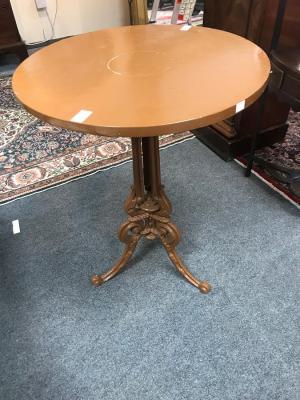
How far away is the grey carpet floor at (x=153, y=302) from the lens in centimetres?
101

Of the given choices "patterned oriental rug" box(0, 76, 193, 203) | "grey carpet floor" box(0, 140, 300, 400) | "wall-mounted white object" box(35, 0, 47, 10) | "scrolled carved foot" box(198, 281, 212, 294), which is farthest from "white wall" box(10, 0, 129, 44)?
"scrolled carved foot" box(198, 281, 212, 294)

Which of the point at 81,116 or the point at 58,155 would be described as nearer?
the point at 81,116

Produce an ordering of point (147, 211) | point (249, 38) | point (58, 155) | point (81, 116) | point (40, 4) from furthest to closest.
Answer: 1. point (40, 4)
2. point (58, 155)
3. point (249, 38)
4. point (147, 211)
5. point (81, 116)

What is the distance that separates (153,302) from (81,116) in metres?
0.77

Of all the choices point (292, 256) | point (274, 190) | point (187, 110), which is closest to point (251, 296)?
point (292, 256)

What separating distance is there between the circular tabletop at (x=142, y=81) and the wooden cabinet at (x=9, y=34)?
1969 millimetres

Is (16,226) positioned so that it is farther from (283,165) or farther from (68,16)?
(68,16)

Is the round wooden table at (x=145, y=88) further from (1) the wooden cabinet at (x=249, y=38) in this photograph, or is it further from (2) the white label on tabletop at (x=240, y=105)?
(1) the wooden cabinet at (x=249, y=38)

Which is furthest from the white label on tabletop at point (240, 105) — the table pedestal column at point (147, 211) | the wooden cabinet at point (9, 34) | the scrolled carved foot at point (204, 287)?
the wooden cabinet at point (9, 34)

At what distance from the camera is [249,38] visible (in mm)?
1524

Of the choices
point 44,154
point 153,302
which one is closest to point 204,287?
point 153,302

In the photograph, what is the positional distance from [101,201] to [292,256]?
2.99ft

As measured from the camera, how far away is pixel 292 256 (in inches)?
52.8

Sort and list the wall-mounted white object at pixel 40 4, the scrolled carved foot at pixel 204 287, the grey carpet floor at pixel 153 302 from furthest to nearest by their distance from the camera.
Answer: the wall-mounted white object at pixel 40 4, the scrolled carved foot at pixel 204 287, the grey carpet floor at pixel 153 302
